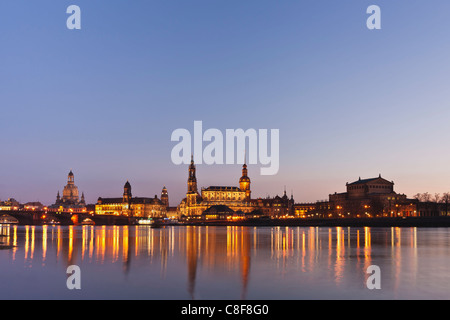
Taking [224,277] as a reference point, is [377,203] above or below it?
below

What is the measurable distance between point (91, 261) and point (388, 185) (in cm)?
18498

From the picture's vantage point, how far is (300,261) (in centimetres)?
3266

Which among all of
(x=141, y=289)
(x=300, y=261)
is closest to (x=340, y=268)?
(x=300, y=261)

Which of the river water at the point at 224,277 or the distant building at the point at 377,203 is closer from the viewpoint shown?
the river water at the point at 224,277

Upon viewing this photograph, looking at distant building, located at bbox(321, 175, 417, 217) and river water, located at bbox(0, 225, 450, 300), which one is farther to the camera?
distant building, located at bbox(321, 175, 417, 217)

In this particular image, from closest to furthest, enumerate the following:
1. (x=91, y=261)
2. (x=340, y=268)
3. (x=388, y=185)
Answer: (x=340, y=268), (x=91, y=261), (x=388, y=185)

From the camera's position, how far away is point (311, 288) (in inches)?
826

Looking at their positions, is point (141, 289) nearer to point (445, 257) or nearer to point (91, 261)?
point (91, 261)

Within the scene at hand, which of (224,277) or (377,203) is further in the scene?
(377,203)
